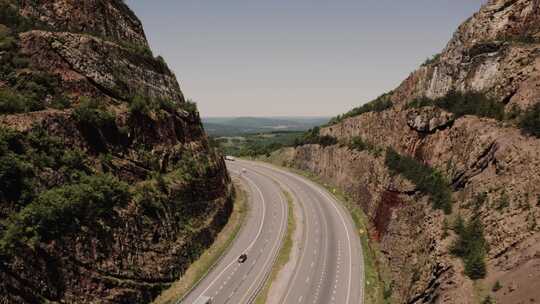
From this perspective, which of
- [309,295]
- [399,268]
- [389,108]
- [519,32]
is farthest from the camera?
[389,108]

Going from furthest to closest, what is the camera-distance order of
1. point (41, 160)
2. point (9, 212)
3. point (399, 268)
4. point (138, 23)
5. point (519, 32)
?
point (138, 23)
point (519, 32)
point (399, 268)
point (41, 160)
point (9, 212)

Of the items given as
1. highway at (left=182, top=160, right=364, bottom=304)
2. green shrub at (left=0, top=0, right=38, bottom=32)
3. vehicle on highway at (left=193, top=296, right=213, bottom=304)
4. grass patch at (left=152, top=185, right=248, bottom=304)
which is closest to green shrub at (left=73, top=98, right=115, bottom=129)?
green shrub at (left=0, top=0, right=38, bottom=32)

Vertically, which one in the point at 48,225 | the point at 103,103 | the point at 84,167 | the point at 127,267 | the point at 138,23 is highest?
the point at 138,23

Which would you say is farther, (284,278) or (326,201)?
(326,201)

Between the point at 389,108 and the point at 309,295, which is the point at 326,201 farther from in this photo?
the point at 309,295

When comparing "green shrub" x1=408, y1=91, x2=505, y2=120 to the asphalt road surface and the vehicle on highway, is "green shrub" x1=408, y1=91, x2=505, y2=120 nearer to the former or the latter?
the asphalt road surface

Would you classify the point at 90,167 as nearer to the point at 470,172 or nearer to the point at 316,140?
the point at 470,172

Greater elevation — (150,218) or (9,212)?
(9,212)

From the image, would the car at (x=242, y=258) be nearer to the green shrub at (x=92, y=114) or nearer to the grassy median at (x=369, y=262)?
the grassy median at (x=369, y=262)

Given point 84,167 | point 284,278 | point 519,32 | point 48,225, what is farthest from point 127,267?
point 519,32
